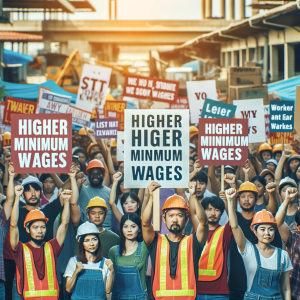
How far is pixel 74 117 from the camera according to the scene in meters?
12.1

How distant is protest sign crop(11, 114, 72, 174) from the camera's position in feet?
22.4

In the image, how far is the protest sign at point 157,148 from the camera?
21.5 feet

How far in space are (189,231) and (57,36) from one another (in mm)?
44568

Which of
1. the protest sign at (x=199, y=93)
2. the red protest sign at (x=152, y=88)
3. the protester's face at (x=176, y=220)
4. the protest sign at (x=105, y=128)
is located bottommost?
the protester's face at (x=176, y=220)

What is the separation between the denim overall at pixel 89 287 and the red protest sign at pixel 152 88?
8.35 m

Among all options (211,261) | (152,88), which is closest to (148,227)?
(211,261)

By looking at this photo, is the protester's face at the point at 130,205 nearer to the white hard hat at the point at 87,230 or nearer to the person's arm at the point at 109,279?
the white hard hat at the point at 87,230

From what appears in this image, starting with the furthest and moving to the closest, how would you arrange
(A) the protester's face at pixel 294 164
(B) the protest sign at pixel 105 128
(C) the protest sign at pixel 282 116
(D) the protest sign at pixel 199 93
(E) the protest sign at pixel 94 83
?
1. (E) the protest sign at pixel 94 83
2. (D) the protest sign at pixel 199 93
3. (C) the protest sign at pixel 282 116
4. (B) the protest sign at pixel 105 128
5. (A) the protester's face at pixel 294 164

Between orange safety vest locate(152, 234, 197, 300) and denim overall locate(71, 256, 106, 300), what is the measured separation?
1.56 feet

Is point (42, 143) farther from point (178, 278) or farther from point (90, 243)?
point (178, 278)

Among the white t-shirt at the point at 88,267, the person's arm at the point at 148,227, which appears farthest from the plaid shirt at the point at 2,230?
the person's arm at the point at 148,227

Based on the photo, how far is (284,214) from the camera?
6.01 metres

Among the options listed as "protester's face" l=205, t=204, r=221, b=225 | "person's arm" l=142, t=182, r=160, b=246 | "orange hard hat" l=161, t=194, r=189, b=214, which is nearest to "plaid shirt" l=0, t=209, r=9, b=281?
"person's arm" l=142, t=182, r=160, b=246

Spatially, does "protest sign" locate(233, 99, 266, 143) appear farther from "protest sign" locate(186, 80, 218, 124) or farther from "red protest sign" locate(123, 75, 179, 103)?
"red protest sign" locate(123, 75, 179, 103)
